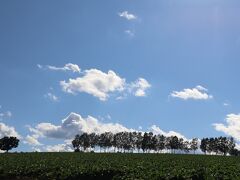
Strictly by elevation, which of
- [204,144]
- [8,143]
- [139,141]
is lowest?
[8,143]

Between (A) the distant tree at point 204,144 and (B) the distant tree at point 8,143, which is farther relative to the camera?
(A) the distant tree at point 204,144

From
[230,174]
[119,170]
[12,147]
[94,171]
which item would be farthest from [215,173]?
[12,147]

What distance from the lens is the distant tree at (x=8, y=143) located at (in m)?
150

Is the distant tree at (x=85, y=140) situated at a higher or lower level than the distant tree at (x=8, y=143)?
higher

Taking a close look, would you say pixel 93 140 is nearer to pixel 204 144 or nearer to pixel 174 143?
pixel 174 143

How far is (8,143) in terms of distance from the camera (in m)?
151

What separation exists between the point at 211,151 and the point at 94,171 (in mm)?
156545

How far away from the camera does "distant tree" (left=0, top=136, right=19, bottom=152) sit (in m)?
150

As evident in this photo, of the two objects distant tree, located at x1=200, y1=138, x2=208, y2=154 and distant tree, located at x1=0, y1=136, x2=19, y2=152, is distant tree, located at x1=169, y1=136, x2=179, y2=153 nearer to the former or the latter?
distant tree, located at x1=200, y1=138, x2=208, y2=154

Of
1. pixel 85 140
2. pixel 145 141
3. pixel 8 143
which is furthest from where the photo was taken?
pixel 85 140

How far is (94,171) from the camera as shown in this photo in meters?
39.6

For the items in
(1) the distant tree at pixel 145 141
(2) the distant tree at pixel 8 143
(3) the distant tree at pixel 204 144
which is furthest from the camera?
(3) the distant tree at pixel 204 144

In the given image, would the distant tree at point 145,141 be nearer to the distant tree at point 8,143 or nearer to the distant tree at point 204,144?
the distant tree at point 204,144

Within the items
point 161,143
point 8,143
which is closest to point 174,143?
point 161,143
